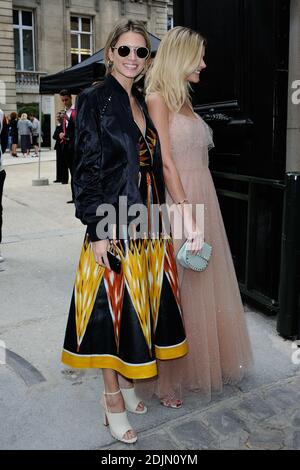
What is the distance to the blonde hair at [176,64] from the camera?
101 inches

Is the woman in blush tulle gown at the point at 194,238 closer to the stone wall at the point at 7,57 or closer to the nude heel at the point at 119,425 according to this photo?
the nude heel at the point at 119,425

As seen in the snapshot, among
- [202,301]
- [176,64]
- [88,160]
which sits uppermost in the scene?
[176,64]

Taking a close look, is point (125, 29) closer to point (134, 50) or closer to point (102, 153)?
point (134, 50)

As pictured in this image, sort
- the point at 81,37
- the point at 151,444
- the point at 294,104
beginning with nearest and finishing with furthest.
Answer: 1. the point at 151,444
2. the point at 294,104
3. the point at 81,37

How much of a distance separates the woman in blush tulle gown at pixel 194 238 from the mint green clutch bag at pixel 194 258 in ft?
0.15

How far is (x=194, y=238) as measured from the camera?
2.52 meters

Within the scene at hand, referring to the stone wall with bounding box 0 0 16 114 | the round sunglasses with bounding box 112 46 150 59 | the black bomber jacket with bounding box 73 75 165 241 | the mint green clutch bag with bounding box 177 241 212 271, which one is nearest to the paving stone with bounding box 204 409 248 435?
the mint green clutch bag with bounding box 177 241 212 271

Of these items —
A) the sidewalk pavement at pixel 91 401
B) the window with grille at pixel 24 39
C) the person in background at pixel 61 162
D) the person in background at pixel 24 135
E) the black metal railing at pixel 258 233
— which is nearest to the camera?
the sidewalk pavement at pixel 91 401

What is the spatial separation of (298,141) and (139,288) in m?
1.95

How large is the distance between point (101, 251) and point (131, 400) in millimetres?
920

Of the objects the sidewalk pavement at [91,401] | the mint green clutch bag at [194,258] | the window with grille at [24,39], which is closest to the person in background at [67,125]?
the sidewalk pavement at [91,401]

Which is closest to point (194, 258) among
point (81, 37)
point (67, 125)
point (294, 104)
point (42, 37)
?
point (294, 104)
